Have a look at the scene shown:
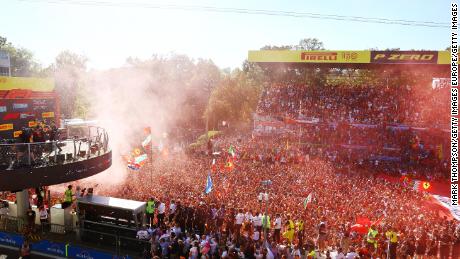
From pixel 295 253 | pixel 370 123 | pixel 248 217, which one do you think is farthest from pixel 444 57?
pixel 295 253

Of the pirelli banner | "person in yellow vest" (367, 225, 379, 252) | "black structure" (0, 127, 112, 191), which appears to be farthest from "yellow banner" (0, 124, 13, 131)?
the pirelli banner

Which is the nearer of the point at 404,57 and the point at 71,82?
the point at 404,57

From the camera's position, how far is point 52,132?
14.4 m

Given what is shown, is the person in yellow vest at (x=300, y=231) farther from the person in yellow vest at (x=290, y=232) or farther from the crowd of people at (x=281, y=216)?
the person in yellow vest at (x=290, y=232)

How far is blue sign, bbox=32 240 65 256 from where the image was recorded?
12844 mm

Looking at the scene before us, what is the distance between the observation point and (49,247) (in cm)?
1305

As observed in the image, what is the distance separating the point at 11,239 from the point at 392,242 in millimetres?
13848

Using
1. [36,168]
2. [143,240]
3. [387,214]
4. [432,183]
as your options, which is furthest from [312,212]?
[432,183]

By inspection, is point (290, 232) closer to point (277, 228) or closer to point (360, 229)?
point (277, 228)

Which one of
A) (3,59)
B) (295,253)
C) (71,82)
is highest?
(3,59)

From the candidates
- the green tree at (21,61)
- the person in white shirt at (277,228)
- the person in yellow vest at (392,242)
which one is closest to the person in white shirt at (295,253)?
the person in white shirt at (277,228)

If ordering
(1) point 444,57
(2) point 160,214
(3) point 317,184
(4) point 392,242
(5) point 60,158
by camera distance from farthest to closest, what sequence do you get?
(1) point 444,57 < (3) point 317,184 < (2) point 160,214 < (5) point 60,158 < (4) point 392,242

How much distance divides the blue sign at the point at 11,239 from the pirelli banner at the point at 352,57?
79.0 ft

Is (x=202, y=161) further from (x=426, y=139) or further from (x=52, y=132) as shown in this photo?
(x=426, y=139)
